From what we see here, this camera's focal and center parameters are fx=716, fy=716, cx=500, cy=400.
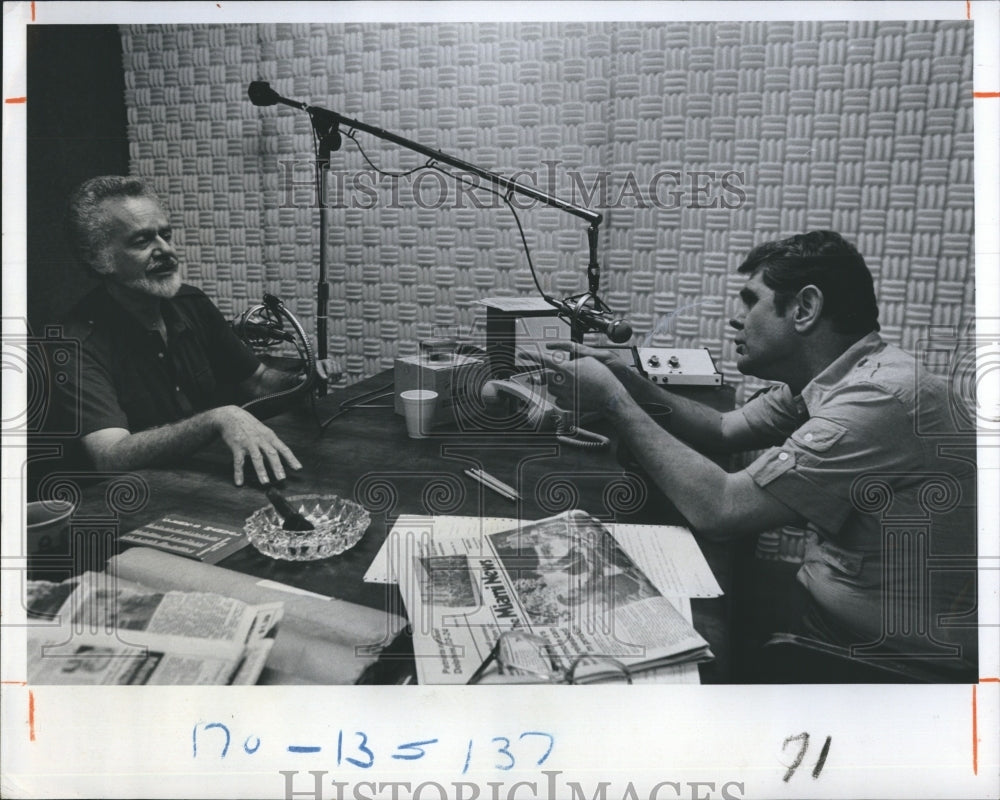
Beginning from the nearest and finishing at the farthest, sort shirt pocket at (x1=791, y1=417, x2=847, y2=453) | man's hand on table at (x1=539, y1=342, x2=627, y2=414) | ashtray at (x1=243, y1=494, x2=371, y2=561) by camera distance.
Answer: ashtray at (x1=243, y1=494, x2=371, y2=561) → shirt pocket at (x1=791, y1=417, x2=847, y2=453) → man's hand on table at (x1=539, y1=342, x2=627, y2=414)

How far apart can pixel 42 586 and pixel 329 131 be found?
97 cm

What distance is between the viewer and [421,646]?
1.13 metres

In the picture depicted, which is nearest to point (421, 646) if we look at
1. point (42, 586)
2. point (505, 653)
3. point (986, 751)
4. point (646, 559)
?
point (505, 653)

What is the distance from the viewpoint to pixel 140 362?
1.29m

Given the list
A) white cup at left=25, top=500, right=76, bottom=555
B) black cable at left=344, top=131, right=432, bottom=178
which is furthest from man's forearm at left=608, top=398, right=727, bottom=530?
white cup at left=25, top=500, right=76, bottom=555

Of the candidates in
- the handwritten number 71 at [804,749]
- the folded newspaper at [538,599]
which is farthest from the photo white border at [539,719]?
the folded newspaper at [538,599]

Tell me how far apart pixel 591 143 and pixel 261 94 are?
61 cm

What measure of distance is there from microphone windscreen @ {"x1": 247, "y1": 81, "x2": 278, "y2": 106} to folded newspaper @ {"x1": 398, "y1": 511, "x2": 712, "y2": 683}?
865 millimetres

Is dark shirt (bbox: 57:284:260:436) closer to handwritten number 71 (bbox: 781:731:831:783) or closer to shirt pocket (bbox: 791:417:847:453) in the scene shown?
shirt pocket (bbox: 791:417:847:453)

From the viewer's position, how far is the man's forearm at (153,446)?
50.1 inches

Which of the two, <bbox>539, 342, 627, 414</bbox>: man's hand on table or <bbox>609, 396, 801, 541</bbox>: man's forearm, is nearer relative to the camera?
<bbox>609, 396, 801, 541</bbox>: man's forearm

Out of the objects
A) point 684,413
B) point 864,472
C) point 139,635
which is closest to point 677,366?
point 684,413

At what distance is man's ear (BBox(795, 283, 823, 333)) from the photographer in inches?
50.3

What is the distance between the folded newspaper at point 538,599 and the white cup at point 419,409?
0.25m
